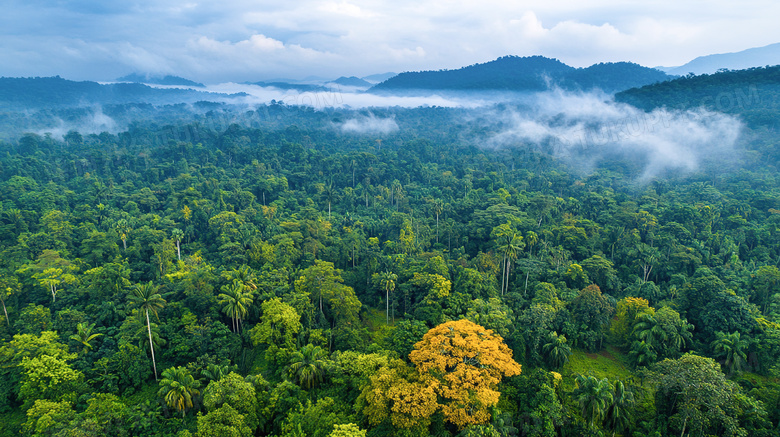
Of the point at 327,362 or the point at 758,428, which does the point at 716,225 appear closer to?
the point at 758,428

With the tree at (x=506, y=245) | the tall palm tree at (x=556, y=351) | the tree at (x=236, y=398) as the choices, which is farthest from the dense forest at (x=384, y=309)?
the tree at (x=506, y=245)

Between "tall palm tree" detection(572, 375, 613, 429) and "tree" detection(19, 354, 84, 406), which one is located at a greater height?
"tall palm tree" detection(572, 375, 613, 429)

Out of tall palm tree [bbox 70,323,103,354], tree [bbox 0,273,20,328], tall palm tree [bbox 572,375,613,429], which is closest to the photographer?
tall palm tree [bbox 572,375,613,429]

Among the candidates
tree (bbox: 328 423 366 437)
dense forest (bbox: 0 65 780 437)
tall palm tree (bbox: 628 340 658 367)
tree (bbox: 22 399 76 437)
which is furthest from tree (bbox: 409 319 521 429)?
tree (bbox: 22 399 76 437)

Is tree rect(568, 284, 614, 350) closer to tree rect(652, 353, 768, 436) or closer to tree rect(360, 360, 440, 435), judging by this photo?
tree rect(652, 353, 768, 436)

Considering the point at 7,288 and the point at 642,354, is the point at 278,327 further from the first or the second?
the point at 642,354

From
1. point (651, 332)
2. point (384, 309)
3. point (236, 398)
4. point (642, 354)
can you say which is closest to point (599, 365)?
point (642, 354)

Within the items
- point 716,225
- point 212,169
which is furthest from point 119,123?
point 716,225
